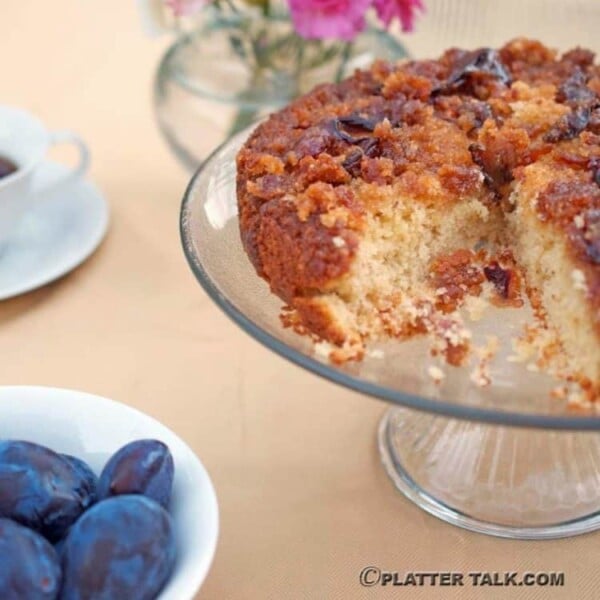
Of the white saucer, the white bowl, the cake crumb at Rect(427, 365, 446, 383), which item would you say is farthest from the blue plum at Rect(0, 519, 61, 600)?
the white saucer

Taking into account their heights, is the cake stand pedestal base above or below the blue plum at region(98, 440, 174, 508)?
below

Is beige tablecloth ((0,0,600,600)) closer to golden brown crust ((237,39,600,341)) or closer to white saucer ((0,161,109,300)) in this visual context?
white saucer ((0,161,109,300))

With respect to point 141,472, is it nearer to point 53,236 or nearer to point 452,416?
point 452,416

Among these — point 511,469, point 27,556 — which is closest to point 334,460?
point 511,469

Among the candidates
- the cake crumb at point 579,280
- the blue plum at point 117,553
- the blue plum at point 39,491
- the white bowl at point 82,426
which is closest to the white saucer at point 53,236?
the white bowl at point 82,426

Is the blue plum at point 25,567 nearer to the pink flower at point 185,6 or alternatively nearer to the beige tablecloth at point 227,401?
the beige tablecloth at point 227,401
